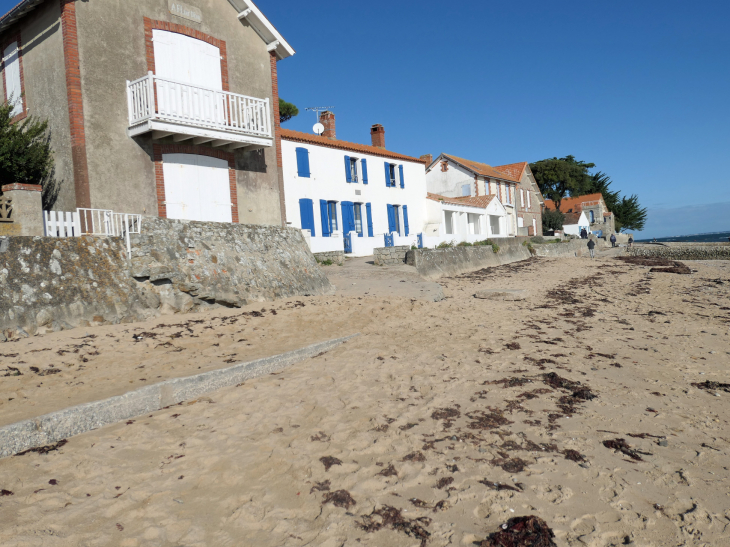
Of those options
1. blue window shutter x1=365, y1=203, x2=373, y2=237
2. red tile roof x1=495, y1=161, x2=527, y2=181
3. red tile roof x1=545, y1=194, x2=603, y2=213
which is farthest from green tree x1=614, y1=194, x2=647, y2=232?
blue window shutter x1=365, y1=203, x2=373, y2=237

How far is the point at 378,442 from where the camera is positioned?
3.96 meters

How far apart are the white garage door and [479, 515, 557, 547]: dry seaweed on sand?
424 inches

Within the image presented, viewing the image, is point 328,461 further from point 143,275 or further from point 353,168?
point 353,168

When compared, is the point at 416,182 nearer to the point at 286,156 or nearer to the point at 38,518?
the point at 286,156

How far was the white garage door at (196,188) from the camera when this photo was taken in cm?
1173

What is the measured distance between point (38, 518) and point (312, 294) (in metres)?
8.22

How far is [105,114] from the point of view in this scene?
10727 millimetres

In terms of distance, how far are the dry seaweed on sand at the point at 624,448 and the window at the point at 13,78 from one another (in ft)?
45.8

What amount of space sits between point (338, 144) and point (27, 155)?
13721 mm

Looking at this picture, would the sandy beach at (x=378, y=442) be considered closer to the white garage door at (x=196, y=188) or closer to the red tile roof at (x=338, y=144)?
the white garage door at (x=196, y=188)

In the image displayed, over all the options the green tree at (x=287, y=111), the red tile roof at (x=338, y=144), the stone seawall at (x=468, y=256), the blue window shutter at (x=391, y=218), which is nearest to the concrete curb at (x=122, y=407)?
the stone seawall at (x=468, y=256)

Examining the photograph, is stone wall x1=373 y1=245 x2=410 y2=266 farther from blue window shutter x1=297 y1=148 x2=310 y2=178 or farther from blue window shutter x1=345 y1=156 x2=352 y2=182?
blue window shutter x1=345 y1=156 x2=352 y2=182

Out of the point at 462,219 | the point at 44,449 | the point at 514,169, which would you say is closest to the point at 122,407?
the point at 44,449

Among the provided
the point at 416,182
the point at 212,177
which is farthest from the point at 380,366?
the point at 416,182
